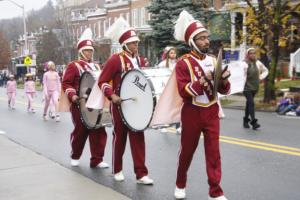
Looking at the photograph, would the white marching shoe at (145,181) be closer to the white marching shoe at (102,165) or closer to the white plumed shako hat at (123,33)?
the white marching shoe at (102,165)

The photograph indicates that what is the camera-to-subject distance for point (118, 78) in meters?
6.75

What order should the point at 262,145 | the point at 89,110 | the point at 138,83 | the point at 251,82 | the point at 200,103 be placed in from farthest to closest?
the point at 251,82, the point at 262,145, the point at 89,110, the point at 138,83, the point at 200,103

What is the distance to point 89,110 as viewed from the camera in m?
7.51

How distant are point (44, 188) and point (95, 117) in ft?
4.45

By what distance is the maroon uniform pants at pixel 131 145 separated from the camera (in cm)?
655

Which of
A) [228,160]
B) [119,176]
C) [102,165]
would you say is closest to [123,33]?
[119,176]

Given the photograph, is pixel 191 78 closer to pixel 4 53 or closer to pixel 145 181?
pixel 145 181

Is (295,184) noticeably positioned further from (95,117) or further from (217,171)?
(95,117)

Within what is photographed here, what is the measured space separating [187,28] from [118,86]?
4.81 ft

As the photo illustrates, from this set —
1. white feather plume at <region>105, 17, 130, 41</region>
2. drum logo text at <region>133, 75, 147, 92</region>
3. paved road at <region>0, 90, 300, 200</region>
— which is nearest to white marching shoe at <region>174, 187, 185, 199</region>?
paved road at <region>0, 90, 300, 200</region>

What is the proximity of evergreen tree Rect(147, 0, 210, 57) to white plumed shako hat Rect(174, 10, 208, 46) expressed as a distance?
85.0 feet

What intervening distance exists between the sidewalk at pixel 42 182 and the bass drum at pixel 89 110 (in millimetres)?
801

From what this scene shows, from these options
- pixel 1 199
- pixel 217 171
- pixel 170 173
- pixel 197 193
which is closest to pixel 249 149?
pixel 170 173

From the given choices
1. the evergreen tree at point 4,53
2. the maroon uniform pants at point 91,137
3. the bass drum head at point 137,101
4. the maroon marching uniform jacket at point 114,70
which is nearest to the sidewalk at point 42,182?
the maroon uniform pants at point 91,137
